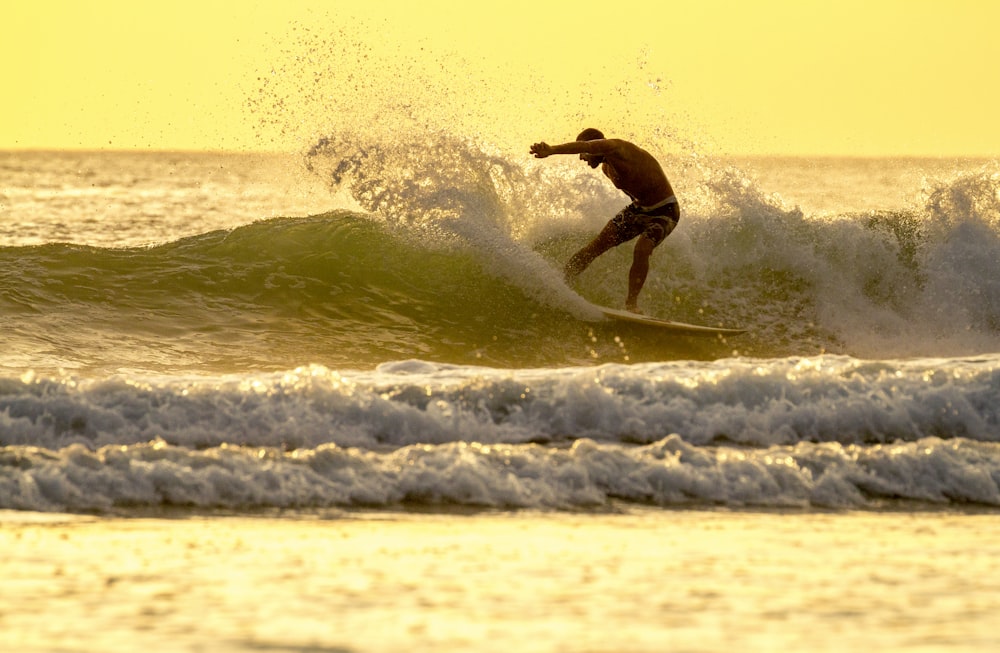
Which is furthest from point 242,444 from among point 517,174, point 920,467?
point 517,174

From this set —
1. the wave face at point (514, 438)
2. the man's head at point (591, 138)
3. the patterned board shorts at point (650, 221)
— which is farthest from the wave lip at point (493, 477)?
the patterned board shorts at point (650, 221)

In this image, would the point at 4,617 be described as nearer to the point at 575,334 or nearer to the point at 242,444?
the point at 242,444

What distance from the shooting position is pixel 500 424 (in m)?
7.71

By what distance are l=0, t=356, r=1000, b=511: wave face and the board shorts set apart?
2858 millimetres

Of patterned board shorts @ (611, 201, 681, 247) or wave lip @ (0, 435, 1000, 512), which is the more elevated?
patterned board shorts @ (611, 201, 681, 247)

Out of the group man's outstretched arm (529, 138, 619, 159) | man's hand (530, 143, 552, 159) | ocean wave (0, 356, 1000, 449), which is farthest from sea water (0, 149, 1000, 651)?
man's hand (530, 143, 552, 159)

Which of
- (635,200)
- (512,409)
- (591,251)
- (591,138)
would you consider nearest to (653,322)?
(591,251)

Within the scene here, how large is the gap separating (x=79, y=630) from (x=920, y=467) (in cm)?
463

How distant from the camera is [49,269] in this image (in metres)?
13.4

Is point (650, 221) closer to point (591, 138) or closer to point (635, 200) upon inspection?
point (635, 200)

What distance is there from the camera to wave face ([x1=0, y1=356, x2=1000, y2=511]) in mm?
6633

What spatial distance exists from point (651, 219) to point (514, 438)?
14.6ft

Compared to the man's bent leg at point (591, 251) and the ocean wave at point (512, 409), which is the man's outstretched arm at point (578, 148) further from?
the ocean wave at point (512, 409)

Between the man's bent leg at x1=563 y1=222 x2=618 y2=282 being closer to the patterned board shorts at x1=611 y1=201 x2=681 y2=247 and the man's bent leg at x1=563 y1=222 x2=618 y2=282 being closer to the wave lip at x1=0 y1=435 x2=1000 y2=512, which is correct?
the patterned board shorts at x1=611 y1=201 x2=681 y2=247
